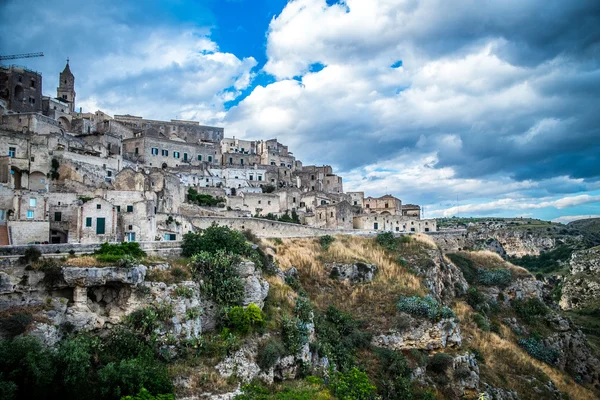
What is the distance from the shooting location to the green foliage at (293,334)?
23.5m

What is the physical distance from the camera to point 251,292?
2498cm

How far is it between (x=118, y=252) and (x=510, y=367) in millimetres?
29919

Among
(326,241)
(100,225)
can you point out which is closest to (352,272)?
(326,241)

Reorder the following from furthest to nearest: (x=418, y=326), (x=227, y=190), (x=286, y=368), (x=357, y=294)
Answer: (x=227, y=190) → (x=357, y=294) → (x=418, y=326) → (x=286, y=368)

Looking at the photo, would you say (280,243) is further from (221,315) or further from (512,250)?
(512,250)

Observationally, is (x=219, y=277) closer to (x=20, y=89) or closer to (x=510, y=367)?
(x=510, y=367)

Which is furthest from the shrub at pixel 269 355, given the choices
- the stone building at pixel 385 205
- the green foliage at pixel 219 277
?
the stone building at pixel 385 205

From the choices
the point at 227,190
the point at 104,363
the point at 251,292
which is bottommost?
the point at 104,363

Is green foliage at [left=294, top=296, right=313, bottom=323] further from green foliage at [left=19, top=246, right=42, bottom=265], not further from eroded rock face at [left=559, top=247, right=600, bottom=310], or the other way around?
eroded rock face at [left=559, top=247, right=600, bottom=310]

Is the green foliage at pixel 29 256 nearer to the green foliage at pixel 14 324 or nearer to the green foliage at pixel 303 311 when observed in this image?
the green foliage at pixel 14 324

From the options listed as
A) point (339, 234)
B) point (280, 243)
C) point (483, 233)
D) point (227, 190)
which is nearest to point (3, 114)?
point (227, 190)

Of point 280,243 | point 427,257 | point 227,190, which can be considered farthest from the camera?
point 227,190

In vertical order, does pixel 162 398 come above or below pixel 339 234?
below

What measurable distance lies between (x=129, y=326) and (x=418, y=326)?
20.2m
